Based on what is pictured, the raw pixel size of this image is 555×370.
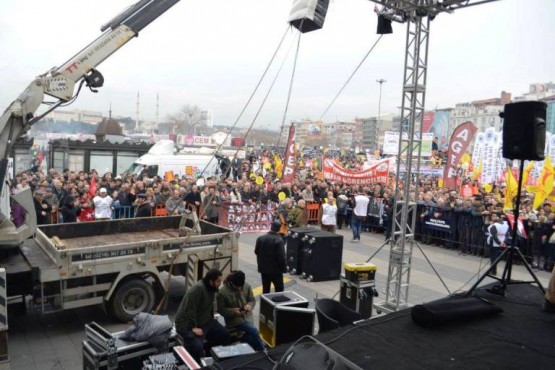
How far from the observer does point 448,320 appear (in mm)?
4285

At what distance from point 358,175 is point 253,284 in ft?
35.0

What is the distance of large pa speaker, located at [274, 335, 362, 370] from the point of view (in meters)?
2.85

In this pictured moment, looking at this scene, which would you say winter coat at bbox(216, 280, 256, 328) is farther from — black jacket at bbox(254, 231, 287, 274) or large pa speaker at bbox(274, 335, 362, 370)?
large pa speaker at bbox(274, 335, 362, 370)

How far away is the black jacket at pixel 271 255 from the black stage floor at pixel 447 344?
13.4 ft

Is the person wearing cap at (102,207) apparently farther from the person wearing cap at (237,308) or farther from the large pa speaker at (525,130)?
the large pa speaker at (525,130)

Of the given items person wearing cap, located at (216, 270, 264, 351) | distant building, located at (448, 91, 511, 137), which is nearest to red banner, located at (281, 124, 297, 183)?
person wearing cap, located at (216, 270, 264, 351)

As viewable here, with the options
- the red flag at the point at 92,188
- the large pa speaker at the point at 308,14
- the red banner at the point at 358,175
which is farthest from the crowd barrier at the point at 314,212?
the large pa speaker at the point at 308,14

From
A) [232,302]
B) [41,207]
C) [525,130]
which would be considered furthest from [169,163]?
[525,130]

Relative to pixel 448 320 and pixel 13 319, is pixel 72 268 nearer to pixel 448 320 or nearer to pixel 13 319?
pixel 13 319

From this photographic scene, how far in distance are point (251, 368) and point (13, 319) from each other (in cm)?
649

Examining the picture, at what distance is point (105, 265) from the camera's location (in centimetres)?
772

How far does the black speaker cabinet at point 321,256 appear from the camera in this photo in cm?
1105

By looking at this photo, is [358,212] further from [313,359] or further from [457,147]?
[313,359]

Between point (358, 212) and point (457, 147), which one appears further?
point (457, 147)
